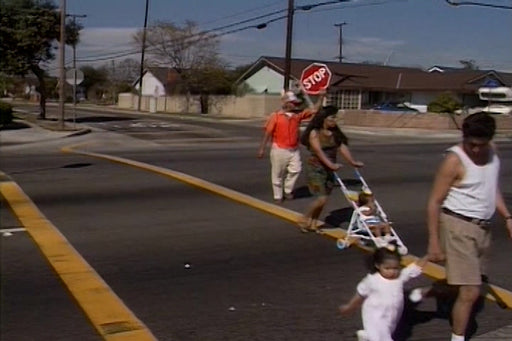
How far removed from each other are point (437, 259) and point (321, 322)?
1.03 m

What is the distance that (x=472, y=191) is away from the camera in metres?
4.62

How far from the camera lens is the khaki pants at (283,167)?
418 inches

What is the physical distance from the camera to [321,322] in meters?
5.30

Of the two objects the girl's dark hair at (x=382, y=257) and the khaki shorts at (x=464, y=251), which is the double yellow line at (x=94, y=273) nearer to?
the khaki shorts at (x=464, y=251)

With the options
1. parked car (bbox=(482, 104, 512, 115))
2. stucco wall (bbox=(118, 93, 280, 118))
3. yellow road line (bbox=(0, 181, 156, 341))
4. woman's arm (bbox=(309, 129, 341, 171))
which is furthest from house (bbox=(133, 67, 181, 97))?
woman's arm (bbox=(309, 129, 341, 171))

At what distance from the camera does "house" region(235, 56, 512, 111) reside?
58875mm

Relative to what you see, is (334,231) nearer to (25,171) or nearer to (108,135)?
(25,171)

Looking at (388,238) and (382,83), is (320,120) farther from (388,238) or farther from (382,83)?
(382,83)

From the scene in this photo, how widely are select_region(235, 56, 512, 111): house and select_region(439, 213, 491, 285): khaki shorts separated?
52800mm

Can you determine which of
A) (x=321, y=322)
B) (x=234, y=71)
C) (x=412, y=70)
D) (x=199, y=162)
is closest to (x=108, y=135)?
(x=199, y=162)

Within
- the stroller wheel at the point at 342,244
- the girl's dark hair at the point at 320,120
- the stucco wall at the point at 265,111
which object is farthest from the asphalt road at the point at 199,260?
the stucco wall at the point at 265,111

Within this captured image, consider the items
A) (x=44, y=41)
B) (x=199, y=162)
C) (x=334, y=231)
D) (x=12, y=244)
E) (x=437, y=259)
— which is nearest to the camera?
(x=437, y=259)

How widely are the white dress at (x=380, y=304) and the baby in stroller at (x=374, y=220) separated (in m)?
3.14

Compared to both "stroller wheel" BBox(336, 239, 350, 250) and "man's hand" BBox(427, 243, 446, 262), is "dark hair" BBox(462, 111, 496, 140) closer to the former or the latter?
"man's hand" BBox(427, 243, 446, 262)
